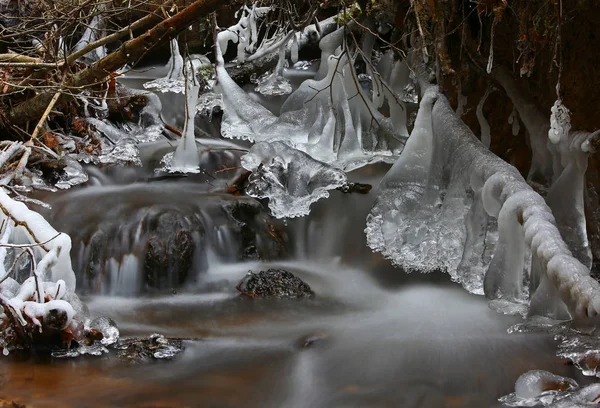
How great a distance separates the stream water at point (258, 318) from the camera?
321 centimetres

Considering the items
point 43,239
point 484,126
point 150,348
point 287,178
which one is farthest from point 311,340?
point 484,126

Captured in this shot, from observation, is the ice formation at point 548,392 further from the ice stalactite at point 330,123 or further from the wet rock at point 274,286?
the ice stalactite at point 330,123

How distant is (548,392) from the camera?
9.64ft

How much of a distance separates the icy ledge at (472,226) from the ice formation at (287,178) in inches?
18.8

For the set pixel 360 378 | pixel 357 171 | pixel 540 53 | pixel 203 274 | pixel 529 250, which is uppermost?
pixel 540 53

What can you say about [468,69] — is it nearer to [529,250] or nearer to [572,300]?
[529,250]

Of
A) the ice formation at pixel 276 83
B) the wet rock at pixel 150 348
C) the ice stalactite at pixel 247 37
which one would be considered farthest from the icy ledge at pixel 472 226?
the ice stalactite at pixel 247 37

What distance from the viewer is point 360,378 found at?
338 cm

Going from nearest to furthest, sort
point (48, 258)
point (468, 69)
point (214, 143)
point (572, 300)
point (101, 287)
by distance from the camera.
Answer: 1. point (572, 300)
2. point (48, 258)
3. point (101, 287)
4. point (468, 69)
5. point (214, 143)

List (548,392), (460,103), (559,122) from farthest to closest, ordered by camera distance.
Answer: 1. (460,103)
2. (559,122)
3. (548,392)

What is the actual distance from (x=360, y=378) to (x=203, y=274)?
1.57 meters

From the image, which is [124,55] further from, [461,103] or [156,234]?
[461,103]

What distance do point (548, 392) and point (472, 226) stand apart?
1572 mm

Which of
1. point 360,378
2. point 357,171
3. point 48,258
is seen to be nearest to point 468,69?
point 357,171
